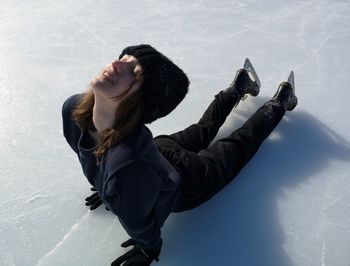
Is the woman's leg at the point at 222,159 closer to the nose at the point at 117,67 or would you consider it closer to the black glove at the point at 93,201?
the black glove at the point at 93,201

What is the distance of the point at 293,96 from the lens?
1.72 metres

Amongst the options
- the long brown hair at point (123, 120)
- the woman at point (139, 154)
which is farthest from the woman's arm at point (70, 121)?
the long brown hair at point (123, 120)

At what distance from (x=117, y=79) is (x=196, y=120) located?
0.83m

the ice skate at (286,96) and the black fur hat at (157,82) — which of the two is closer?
the black fur hat at (157,82)

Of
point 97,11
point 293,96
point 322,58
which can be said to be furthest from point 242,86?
point 97,11

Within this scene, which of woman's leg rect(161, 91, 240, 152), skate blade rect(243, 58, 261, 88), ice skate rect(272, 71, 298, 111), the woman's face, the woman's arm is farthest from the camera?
skate blade rect(243, 58, 261, 88)

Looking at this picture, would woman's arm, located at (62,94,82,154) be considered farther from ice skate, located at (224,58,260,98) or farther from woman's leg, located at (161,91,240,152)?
ice skate, located at (224,58,260,98)

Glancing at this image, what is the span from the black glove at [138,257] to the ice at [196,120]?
0.06 meters

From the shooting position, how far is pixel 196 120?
1.78 meters

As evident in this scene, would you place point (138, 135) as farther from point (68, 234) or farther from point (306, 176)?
point (306, 176)

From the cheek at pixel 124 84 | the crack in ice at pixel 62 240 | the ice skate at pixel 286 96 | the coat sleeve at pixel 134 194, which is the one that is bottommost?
the crack in ice at pixel 62 240

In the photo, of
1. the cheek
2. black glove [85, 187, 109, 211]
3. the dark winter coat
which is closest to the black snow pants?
the dark winter coat

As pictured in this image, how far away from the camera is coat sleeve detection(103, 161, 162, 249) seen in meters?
Answer: 1.03

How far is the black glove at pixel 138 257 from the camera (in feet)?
4.08
